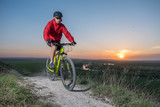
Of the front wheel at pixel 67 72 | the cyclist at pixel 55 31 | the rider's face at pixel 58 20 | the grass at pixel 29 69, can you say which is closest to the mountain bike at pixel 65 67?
the front wheel at pixel 67 72

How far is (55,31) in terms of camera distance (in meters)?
5.30

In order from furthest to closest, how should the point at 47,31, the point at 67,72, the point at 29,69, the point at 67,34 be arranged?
the point at 29,69 < the point at 67,34 < the point at 47,31 < the point at 67,72

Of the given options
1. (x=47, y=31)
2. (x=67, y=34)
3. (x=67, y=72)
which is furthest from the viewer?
(x=67, y=34)

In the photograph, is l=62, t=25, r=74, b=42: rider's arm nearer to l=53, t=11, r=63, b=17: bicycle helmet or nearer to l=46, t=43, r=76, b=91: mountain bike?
l=46, t=43, r=76, b=91: mountain bike

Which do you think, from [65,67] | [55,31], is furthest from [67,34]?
[65,67]

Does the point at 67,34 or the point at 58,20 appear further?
the point at 67,34

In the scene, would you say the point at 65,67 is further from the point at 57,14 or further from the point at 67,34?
the point at 57,14

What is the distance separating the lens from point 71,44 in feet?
15.7

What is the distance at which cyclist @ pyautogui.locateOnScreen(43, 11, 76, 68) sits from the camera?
4.93 metres

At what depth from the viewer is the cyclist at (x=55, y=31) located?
4.93m

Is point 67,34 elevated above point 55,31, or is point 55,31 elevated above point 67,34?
point 55,31

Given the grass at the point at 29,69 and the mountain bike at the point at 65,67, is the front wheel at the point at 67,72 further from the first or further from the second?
the grass at the point at 29,69

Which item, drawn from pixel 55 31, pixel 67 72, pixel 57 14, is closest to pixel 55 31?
pixel 55 31

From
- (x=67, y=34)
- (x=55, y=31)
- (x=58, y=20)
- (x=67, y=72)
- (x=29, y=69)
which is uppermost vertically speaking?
(x=58, y=20)
